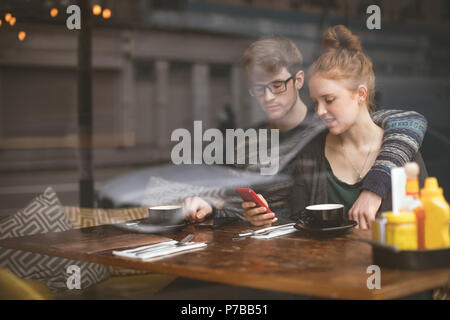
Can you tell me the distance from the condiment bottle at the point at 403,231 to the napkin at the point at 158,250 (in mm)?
619

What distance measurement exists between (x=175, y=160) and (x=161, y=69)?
70 cm

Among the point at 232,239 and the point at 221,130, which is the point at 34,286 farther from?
the point at 221,130

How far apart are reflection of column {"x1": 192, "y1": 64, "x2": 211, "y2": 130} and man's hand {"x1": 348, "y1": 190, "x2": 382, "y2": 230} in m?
1.52

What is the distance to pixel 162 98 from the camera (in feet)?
12.9

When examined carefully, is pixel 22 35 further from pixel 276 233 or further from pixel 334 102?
pixel 276 233

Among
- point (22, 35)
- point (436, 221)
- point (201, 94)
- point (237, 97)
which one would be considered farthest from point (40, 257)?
point (22, 35)

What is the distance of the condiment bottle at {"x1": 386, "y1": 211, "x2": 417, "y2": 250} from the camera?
128 cm

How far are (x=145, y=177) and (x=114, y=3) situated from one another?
1.32 metres

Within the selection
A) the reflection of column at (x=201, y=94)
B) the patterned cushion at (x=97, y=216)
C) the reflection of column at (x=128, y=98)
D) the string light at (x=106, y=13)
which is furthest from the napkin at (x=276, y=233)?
the string light at (x=106, y=13)

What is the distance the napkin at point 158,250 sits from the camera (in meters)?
1.53

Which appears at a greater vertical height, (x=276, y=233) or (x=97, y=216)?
(x=276, y=233)

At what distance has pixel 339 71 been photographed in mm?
2367
